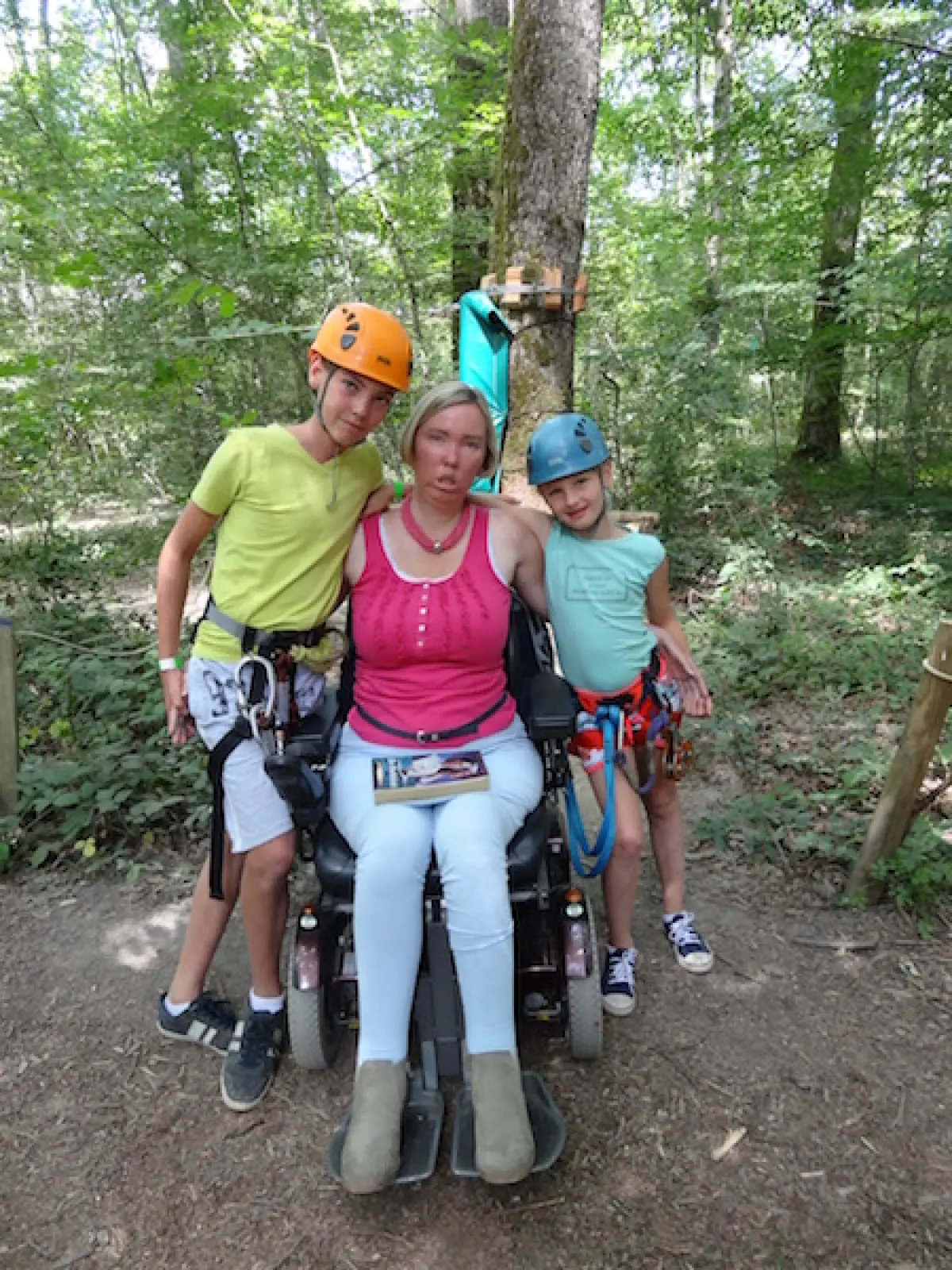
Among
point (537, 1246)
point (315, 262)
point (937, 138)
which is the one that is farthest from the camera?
point (315, 262)

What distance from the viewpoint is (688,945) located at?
8.71 feet

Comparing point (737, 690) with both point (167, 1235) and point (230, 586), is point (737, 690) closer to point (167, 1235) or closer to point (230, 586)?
point (230, 586)

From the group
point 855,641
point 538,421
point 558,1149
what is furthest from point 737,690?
point 558,1149

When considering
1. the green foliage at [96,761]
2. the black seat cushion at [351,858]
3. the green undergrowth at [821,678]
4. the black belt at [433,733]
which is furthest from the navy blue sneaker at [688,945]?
the green foliage at [96,761]

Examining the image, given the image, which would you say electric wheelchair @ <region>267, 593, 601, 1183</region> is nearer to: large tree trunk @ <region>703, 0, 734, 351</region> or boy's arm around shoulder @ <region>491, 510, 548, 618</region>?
boy's arm around shoulder @ <region>491, 510, 548, 618</region>

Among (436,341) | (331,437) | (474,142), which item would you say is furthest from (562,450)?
(436,341)

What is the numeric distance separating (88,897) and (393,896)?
1.94 meters

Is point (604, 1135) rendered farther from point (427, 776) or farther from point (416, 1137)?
point (427, 776)

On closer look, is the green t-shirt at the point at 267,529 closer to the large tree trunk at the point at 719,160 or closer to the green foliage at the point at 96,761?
the green foliage at the point at 96,761

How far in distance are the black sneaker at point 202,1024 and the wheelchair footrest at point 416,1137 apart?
0.53 metres

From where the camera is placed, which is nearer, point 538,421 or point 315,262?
point 538,421

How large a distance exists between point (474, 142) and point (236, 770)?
18.6ft

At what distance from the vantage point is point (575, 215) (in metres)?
4.20

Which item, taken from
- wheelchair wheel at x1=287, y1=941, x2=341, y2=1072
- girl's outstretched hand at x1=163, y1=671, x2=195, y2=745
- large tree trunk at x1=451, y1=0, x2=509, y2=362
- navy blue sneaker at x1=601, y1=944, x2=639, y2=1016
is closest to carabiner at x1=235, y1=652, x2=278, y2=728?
girl's outstretched hand at x1=163, y1=671, x2=195, y2=745
